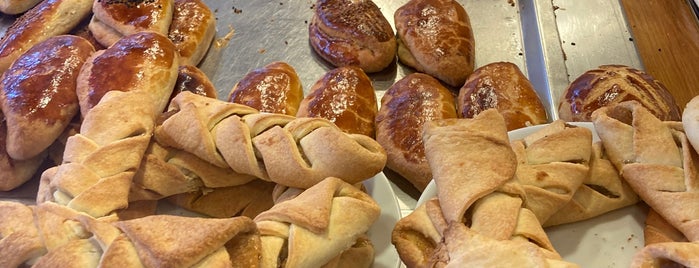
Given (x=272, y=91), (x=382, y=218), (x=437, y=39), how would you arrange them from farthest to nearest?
(x=437, y=39) < (x=272, y=91) < (x=382, y=218)

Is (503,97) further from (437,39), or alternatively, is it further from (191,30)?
(191,30)

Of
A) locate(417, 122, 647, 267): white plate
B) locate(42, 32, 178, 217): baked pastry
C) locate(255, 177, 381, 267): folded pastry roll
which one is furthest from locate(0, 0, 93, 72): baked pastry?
locate(417, 122, 647, 267): white plate

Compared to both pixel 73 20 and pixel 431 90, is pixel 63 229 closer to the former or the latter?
pixel 431 90

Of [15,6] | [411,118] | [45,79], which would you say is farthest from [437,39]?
Answer: [15,6]

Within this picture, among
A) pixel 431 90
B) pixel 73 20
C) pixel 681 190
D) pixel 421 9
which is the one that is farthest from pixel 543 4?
pixel 73 20

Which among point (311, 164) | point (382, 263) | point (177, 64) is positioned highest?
point (311, 164)

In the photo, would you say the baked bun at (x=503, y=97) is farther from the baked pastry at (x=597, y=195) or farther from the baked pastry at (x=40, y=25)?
the baked pastry at (x=40, y=25)

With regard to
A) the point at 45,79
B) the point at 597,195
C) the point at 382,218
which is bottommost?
the point at 382,218
